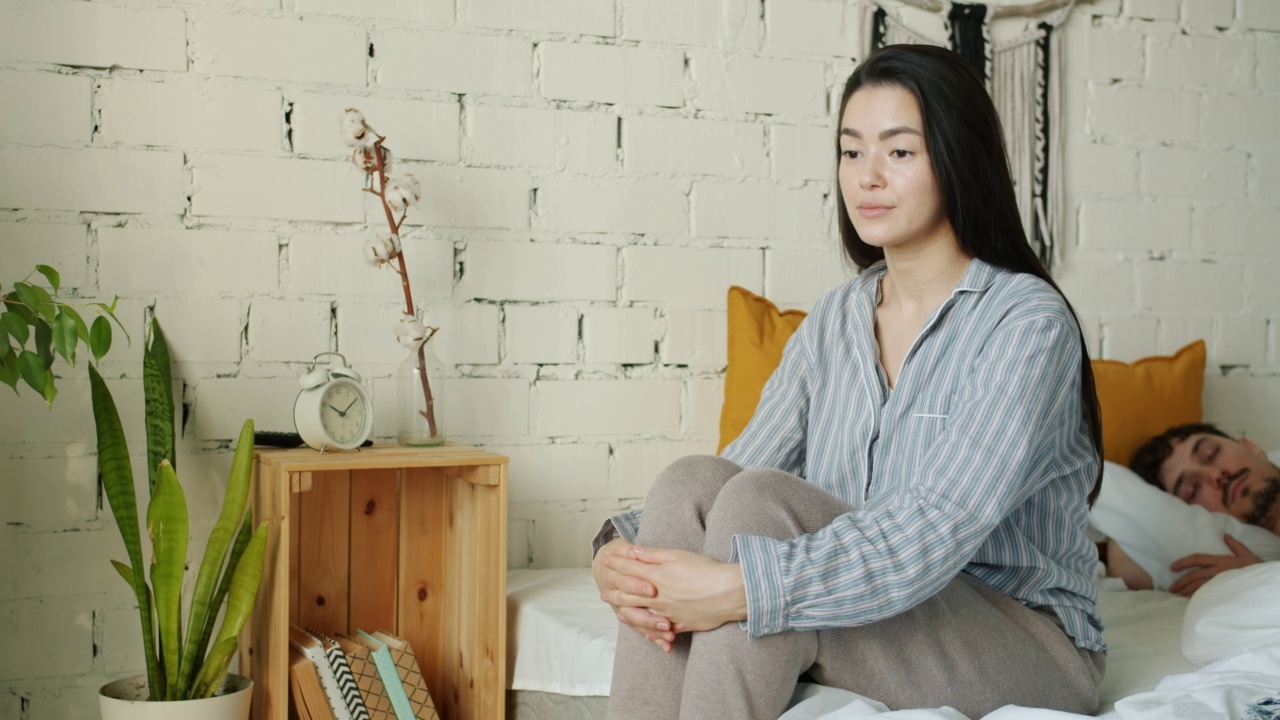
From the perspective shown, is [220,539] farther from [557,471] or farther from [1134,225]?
[1134,225]

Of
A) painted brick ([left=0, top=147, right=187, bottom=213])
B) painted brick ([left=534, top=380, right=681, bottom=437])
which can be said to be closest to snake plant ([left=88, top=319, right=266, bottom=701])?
painted brick ([left=0, top=147, right=187, bottom=213])

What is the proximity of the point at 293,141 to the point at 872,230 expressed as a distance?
3.62 feet

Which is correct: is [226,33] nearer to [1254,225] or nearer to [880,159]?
[880,159]

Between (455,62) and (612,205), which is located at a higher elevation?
(455,62)

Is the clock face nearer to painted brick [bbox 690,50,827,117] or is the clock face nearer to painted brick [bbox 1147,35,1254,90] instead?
painted brick [bbox 690,50,827,117]

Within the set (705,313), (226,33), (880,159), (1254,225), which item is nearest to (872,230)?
(880,159)

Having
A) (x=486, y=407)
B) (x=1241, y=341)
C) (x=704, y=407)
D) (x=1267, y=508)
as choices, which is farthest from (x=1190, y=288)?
(x=486, y=407)

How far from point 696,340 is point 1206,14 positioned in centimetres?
146

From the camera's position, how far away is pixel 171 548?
68.7 inches

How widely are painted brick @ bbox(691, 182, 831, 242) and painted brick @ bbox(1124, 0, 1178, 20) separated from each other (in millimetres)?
888

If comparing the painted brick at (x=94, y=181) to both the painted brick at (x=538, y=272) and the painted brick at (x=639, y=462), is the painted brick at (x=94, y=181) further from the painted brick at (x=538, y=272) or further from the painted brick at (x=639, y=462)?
the painted brick at (x=639, y=462)

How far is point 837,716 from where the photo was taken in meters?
1.18

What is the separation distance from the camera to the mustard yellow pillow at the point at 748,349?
7.39 feet

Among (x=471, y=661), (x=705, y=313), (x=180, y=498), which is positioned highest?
(x=705, y=313)
